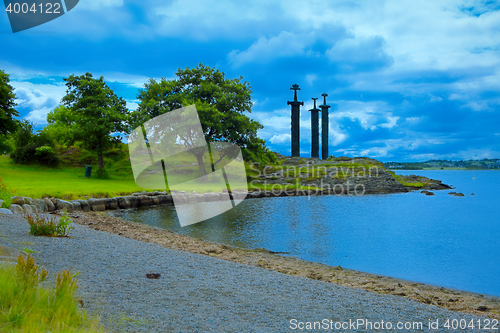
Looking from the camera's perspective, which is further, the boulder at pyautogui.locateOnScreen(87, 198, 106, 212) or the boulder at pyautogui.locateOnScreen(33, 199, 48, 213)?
the boulder at pyautogui.locateOnScreen(87, 198, 106, 212)

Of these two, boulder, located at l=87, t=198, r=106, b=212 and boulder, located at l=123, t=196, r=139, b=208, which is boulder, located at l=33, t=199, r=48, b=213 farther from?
boulder, located at l=123, t=196, r=139, b=208

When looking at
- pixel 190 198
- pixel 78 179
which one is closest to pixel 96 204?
pixel 190 198

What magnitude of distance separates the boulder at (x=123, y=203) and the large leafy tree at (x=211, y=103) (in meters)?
12.3

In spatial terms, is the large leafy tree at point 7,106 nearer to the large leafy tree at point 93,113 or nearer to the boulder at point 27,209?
the large leafy tree at point 93,113

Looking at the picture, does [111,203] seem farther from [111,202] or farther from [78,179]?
[78,179]

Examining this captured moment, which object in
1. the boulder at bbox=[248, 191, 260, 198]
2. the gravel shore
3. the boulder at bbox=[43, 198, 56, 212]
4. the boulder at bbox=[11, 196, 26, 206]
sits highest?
the boulder at bbox=[11, 196, 26, 206]

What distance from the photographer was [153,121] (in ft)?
102

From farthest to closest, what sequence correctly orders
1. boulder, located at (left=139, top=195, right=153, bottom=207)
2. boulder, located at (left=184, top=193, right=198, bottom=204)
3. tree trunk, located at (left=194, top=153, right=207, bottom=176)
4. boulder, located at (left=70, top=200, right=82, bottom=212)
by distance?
tree trunk, located at (left=194, top=153, right=207, bottom=176) → boulder, located at (left=184, top=193, right=198, bottom=204) → boulder, located at (left=139, top=195, right=153, bottom=207) → boulder, located at (left=70, top=200, right=82, bottom=212)

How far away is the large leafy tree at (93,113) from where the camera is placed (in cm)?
3119

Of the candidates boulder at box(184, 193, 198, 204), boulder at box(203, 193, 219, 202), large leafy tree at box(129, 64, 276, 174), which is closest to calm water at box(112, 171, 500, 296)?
boulder at box(184, 193, 198, 204)

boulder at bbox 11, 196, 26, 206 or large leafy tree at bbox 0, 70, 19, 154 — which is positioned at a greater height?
large leafy tree at bbox 0, 70, 19, 154

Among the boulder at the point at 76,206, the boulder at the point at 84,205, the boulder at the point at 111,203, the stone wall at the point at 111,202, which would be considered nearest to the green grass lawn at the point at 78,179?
the boulder at the point at 111,203

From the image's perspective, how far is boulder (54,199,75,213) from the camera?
1562 cm

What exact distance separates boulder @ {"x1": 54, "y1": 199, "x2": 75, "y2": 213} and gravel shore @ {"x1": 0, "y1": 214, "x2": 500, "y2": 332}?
8.95 meters
